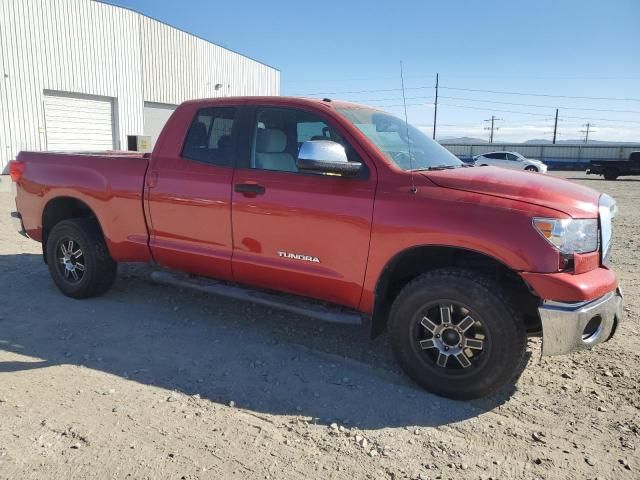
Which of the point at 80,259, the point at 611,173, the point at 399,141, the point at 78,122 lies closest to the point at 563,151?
the point at 611,173

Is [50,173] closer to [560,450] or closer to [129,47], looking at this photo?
[560,450]

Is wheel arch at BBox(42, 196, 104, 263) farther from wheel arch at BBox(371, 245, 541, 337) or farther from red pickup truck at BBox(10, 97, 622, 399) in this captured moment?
wheel arch at BBox(371, 245, 541, 337)

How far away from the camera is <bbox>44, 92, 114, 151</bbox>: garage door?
19.1 m

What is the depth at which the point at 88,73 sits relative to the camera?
2023cm

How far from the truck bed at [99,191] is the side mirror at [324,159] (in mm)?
1910

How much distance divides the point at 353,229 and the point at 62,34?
64.8 ft

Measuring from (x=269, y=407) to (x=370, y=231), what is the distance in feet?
4.39

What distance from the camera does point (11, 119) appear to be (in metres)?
17.6

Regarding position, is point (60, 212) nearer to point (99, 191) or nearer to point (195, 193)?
point (99, 191)

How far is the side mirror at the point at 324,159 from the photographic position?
347 cm

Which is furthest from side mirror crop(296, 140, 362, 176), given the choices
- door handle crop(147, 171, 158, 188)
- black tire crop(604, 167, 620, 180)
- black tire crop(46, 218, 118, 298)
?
black tire crop(604, 167, 620, 180)

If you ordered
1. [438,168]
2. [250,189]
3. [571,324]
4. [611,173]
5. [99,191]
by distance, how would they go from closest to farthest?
[571,324] → [438,168] → [250,189] → [99,191] → [611,173]

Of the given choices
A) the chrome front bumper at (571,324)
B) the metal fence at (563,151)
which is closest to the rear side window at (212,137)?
the chrome front bumper at (571,324)

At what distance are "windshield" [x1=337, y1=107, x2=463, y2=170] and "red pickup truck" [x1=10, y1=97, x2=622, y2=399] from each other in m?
0.02
